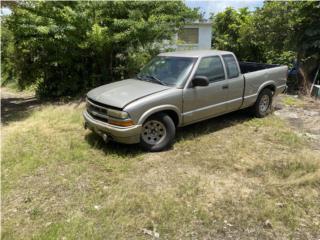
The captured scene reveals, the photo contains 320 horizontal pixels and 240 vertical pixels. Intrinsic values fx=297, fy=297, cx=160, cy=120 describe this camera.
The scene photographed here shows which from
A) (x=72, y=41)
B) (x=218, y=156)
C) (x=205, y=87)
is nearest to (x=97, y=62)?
(x=72, y=41)

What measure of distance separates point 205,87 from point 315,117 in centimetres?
360

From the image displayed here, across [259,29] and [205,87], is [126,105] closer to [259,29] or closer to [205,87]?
[205,87]

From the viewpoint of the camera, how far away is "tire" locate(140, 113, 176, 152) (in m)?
5.12

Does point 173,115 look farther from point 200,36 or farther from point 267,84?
point 200,36

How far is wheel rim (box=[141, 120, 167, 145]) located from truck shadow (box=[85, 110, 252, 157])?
0.25 m

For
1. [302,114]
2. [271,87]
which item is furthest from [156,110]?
[302,114]

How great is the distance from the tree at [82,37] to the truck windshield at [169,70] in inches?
130

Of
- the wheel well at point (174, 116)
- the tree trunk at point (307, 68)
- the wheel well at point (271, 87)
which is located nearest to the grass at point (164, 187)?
the wheel well at point (174, 116)

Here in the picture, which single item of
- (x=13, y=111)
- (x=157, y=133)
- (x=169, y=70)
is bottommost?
(x=13, y=111)

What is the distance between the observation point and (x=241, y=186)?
164 inches

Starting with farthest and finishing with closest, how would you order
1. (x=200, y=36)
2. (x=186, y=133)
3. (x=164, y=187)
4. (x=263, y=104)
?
(x=200, y=36), (x=263, y=104), (x=186, y=133), (x=164, y=187)

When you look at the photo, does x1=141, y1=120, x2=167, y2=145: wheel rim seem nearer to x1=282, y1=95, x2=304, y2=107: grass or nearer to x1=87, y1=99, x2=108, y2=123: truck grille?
x1=87, y1=99, x2=108, y2=123: truck grille

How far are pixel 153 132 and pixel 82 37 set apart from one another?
520cm

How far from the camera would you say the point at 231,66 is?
6250 mm
